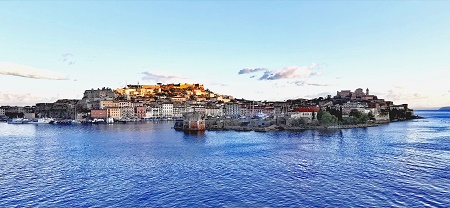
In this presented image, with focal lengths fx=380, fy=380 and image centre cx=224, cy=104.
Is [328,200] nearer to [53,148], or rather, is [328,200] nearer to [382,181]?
[382,181]

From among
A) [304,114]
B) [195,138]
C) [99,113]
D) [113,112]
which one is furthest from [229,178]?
[99,113]

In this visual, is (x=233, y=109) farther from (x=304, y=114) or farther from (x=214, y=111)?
(x=304, y=114)

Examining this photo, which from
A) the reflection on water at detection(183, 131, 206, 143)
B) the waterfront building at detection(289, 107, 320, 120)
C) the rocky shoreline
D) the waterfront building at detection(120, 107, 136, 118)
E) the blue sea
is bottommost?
the blue sea

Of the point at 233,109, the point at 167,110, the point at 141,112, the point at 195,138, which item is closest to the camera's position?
the point at 195,138

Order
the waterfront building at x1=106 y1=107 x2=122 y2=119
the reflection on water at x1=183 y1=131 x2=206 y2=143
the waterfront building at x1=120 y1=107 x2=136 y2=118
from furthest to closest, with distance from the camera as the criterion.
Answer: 1. the waterfront building at x1=120 y1=107 x2=136 y2=118
2. the waterfront building at x1=106 y1=107 x2=122 y2=119
3. the reflection on water at x1=183 y1=131 x2=206 y2=143

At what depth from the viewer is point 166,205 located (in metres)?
12.1

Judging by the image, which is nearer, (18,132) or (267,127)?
(267,127)

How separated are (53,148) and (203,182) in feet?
56.4

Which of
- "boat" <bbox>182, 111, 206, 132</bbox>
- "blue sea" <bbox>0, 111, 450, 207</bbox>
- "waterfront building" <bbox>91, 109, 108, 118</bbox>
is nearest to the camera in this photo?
"blue sea" <bbox>0, 111, 450, 207</bbox>

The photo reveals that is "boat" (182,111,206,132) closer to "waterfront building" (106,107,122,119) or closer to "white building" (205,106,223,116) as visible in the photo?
"waterfront building" (106,107,122,119)

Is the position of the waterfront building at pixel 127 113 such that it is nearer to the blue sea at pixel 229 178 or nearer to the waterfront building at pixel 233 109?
the waterfront building at pixel 233 109

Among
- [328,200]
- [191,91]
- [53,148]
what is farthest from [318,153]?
[191,91]

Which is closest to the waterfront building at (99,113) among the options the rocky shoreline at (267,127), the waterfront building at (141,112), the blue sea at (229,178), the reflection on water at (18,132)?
the waterfront building at (141,112)

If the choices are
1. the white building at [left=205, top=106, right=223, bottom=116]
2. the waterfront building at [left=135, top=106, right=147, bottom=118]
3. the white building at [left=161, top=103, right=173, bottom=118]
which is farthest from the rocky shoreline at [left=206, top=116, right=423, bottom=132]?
the white building at [left=205, top=106, right=223, bottom=116]
